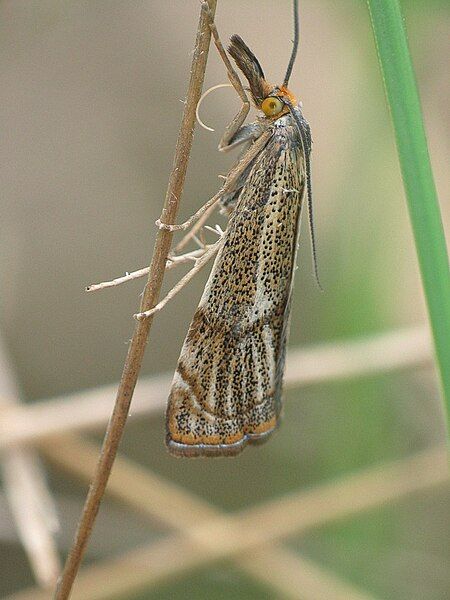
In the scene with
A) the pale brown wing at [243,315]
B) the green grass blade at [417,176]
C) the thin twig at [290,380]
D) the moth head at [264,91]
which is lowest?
the thin twig at [290,380]

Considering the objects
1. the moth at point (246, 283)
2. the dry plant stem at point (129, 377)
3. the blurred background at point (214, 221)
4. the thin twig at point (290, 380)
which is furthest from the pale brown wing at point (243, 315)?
the blurred background at point (214, 221)

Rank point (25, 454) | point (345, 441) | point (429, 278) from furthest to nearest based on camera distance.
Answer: point (345, 441) < point (25, 454) < point (429, 278)

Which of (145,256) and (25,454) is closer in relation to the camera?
(25,454)

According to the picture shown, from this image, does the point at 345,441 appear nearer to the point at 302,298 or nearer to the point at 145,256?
the point at 302,298

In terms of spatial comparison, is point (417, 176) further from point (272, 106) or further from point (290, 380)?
point (290, 380)

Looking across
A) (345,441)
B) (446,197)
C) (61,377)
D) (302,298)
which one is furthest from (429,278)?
(61,377)

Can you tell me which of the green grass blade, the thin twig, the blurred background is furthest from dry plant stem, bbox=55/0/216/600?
the blurred background

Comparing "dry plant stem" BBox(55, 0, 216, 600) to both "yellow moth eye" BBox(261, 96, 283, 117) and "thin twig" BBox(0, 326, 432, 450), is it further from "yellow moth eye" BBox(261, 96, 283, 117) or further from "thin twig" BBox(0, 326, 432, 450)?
"thin twig" BBox(0, 326, 432, 450)

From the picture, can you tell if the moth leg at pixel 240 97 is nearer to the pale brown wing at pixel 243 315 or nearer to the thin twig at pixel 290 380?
the pale brown wing at pixel 243 315
